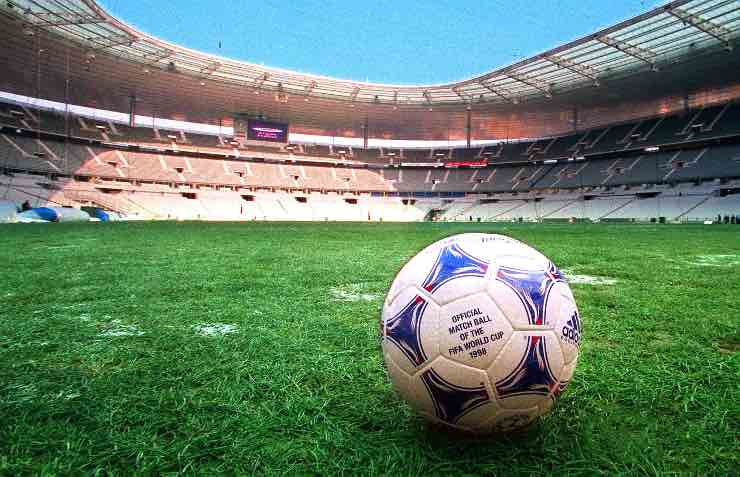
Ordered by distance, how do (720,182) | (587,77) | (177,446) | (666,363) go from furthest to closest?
(720,182)
(587,77)
(666,363)
(177,446)

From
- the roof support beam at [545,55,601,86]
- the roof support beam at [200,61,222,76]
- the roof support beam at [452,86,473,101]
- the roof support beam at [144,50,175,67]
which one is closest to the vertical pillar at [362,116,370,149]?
the roof support beam at [452,86,473,101]

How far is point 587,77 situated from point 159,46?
30.7 m

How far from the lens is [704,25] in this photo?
917 inches

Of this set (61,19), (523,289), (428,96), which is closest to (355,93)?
(428,96)

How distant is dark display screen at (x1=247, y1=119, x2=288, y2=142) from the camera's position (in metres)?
46.3

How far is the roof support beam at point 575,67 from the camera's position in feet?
94.8

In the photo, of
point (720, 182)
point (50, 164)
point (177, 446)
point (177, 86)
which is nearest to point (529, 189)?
point (720, 182)

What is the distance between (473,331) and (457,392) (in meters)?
0.20

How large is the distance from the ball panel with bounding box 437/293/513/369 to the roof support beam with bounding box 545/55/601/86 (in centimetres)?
3217

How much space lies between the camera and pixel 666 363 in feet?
6.86

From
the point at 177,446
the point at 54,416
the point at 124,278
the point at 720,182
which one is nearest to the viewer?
the point at 177,446

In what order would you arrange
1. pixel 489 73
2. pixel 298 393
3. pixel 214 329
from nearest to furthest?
1. pixel 298 393
2. pixel 214 329
3. pixel 489 73

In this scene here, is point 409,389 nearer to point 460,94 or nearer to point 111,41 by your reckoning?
point 111,41

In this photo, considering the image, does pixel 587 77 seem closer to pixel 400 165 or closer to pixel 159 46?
pixel 400 165
